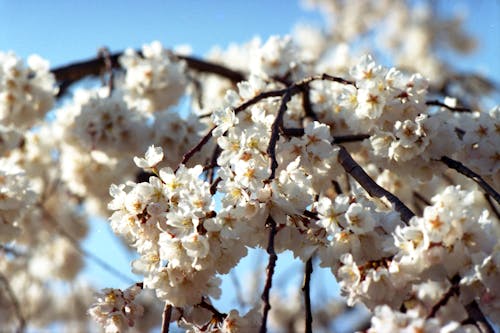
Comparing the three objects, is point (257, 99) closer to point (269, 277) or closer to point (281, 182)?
point (281, 182)

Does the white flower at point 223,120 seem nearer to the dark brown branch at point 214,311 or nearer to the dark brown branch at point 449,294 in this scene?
the dark brown branch at point 214,311

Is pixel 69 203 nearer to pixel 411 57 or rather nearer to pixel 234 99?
pixel 234 99

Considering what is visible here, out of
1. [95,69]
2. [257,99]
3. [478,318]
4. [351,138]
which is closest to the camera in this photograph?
[478,318]

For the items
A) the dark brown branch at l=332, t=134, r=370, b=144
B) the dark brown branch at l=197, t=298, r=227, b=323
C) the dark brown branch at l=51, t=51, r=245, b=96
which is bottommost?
the dark brown branch at l=197, t=298, r=227, b=323

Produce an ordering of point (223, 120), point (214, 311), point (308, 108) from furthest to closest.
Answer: point (308, 108) → point (223, 120) → point (214, 311)

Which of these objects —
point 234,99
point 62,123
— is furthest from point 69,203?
point 234,99

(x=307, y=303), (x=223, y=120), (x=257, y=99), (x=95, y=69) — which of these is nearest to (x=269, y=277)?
(x=307, y=303)

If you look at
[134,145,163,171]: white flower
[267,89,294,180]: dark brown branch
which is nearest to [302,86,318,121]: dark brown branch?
[267,89,294,180]: dark brown branch

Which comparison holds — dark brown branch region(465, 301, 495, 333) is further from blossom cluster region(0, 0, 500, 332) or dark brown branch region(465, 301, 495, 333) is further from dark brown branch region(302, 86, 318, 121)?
dark brown branch region(302, 86, 318, 121)

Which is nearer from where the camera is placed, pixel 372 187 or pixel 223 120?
pixel 372 187
